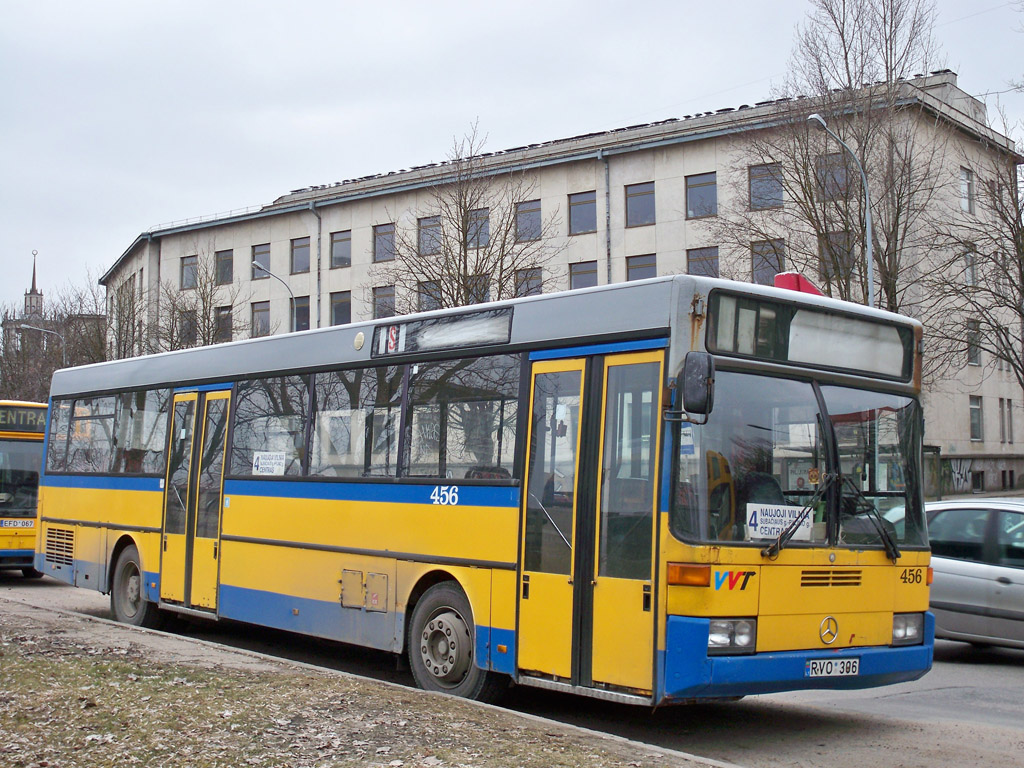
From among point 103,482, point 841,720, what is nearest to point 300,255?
point 103,482

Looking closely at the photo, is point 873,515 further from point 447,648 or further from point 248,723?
point 248,723

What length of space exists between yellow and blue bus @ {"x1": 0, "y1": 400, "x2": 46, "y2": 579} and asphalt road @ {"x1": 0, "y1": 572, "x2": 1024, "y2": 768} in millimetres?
9944

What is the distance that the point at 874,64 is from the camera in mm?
28047

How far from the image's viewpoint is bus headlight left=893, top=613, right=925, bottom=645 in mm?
7980

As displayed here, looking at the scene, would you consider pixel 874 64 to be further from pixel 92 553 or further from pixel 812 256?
pixel 92 553

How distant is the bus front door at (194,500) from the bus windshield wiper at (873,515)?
692 cm

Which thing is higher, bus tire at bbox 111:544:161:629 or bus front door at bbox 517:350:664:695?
bus front door at bbox 517:350:664:695

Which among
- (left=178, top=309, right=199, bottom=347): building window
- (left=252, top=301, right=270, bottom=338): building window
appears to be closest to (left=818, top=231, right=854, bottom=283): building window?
(left=178, top=309, right=199, bottom=347): building window

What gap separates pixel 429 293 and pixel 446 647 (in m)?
23.4

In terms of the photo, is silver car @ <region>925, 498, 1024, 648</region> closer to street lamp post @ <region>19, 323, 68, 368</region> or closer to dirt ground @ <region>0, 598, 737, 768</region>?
dirt ground @ <region>0, 598, 737, 768</region>

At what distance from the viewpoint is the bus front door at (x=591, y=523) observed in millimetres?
7430

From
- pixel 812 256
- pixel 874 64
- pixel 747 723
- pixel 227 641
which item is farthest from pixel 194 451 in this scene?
pixel 874 64

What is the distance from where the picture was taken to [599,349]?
8.04 m

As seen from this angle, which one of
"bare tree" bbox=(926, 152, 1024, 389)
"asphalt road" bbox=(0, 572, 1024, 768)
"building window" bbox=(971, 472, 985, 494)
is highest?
"bare tree" bbox=(926, 152, 1024, 389)
